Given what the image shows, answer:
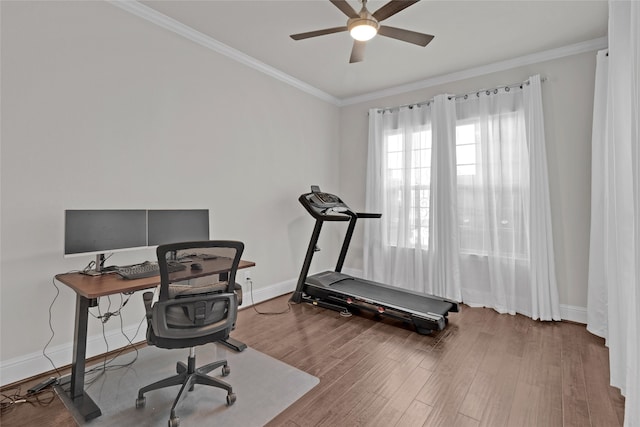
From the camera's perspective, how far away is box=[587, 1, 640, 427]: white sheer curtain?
4.15 ft

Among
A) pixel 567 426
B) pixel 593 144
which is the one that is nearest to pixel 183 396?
pixel 567 426

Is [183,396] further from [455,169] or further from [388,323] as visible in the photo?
[455,169]

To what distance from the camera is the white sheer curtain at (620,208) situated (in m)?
1.26

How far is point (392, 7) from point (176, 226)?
2.30 metres

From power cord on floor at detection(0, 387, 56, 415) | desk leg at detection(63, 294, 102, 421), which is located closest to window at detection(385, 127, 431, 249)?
desk leg at detection(63, 294, 102, 421)

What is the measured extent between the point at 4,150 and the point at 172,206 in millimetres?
1141

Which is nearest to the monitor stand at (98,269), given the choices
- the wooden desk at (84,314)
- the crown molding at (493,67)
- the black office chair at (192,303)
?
the wooden desk at (84,314)

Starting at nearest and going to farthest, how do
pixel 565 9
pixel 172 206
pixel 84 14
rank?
pixel 84 14
pixel 565 9
pixel 172 206

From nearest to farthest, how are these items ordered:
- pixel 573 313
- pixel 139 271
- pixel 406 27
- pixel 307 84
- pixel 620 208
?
pixel 620 208
pixel 139 271
pixel 406 27
pixel 573 313
pixel 307 84

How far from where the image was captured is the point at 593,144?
2.85 meters

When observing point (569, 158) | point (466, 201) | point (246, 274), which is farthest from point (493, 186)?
point (246, 274)

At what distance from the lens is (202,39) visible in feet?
9.80

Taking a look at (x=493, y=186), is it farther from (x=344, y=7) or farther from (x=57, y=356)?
(x=57, y=356)

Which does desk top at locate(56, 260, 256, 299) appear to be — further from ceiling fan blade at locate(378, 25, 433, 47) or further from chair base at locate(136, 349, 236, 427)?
ceiling fan blade at locate(378, 25, 433, 47)
